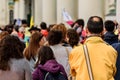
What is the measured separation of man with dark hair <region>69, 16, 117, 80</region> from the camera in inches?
231

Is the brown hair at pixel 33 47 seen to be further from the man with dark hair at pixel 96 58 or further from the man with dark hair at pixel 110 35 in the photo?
the man with dark hair at pixel 96 58

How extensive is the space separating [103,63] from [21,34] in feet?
33.7

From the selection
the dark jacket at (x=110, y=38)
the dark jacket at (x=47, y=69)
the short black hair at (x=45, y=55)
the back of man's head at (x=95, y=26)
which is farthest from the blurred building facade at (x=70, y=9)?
the back of man's head at (x=95, y=26)

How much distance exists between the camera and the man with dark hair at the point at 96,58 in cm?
588

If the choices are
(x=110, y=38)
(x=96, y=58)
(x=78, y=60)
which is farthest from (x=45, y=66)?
(x=110, y=38)

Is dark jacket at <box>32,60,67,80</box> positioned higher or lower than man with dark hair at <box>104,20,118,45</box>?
lower

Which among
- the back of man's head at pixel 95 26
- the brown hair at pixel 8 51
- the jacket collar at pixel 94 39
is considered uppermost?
the back of man's head at pixel 95 26

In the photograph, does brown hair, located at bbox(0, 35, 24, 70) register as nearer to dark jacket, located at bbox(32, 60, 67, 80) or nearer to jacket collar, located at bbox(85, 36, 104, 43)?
dark jacket, located at bbox(32, 60, 67, 80)

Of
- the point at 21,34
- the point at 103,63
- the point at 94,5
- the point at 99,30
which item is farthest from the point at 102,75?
the point at 94,5

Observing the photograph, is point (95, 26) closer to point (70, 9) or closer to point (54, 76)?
point (54, 76)

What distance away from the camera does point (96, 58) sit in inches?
233

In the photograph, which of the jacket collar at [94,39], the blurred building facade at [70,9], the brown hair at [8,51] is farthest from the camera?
the blurred building facade at [70,9]

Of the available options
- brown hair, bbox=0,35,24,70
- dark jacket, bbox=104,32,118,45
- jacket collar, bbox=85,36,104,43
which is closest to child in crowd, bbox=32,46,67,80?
brown hair, bbox=0,35,24,70

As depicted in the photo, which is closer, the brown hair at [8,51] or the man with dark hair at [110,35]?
the brown hair at [8,51]
